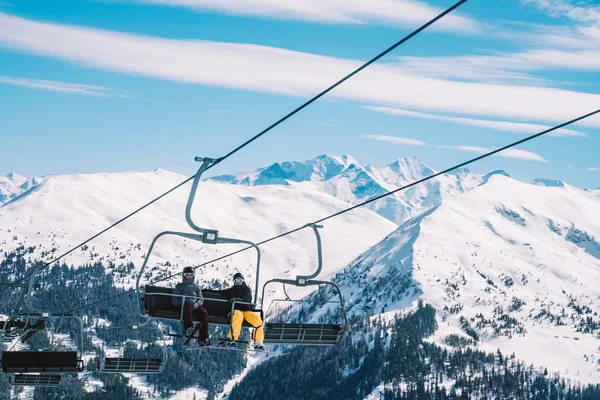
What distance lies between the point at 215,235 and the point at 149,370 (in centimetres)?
938

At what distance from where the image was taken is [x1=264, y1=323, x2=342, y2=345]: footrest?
2553 cm

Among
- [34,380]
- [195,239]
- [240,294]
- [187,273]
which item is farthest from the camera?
[34,380]

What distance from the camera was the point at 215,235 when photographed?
76.5 ft

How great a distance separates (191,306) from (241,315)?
1714mm

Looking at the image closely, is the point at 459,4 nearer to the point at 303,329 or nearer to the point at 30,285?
the point at 303,329

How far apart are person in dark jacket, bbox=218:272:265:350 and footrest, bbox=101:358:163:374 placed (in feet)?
17.9

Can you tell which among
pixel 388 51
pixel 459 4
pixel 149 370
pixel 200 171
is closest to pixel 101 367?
pixel 149 370

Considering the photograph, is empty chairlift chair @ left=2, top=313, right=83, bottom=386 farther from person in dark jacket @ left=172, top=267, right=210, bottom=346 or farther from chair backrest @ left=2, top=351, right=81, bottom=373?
person in dark jacket @ left=172, top=267, right=210, bottom=346

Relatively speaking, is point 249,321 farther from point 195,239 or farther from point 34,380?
point 34,380

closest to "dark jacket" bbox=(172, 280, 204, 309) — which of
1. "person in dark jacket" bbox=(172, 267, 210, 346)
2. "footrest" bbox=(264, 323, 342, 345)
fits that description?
"person in dark jacket" bbox=(172, 267, 210, 346)

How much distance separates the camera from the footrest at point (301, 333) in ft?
83.8

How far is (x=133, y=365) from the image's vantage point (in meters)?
30.5

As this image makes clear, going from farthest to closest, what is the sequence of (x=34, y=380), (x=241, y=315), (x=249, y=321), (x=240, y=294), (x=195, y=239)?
(x=34, y=380)
(x=240, y=294)
(x=249, y=321)
(x=241, y=315)
(x=195, y=239)

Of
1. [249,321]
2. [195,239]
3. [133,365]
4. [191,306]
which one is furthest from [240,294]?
[133,365]
